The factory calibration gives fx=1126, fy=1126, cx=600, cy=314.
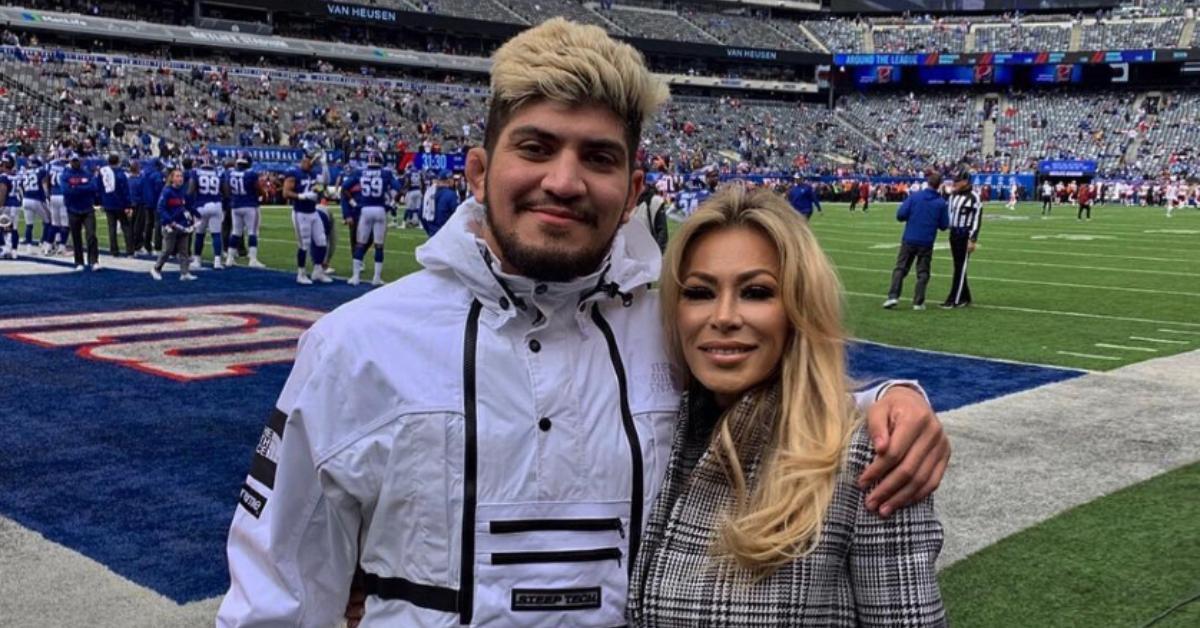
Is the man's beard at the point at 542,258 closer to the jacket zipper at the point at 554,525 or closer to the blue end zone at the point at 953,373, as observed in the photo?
the jacket zipper at the point at 554,525

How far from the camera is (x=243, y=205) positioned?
17203 mm

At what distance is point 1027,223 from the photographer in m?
33.6

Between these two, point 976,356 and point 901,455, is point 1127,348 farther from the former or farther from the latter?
point 901,455

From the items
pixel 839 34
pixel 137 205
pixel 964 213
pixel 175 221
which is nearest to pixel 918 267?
→ pixel 964 213

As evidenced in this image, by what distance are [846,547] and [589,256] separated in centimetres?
64

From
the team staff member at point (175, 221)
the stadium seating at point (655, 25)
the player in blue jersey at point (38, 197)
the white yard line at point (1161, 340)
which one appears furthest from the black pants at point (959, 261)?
the stadium seating at point (655, 25)

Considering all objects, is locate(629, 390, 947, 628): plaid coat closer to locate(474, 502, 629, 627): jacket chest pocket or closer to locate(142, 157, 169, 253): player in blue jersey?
locate(474, 502, 629, 627): jacket chest pocket

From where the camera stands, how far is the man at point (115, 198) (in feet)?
58.0

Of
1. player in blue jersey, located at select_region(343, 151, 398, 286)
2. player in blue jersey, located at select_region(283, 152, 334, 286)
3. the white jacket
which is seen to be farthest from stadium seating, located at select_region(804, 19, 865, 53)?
the white jacket

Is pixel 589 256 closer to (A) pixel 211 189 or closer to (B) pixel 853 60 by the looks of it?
(A) pixel 211 189

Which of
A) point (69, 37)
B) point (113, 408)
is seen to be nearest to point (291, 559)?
point (113, 408)

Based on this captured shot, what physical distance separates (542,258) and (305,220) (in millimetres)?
13718

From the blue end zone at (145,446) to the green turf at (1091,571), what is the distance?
3.58 feet

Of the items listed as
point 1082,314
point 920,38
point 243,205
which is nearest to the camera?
point 1082,314
